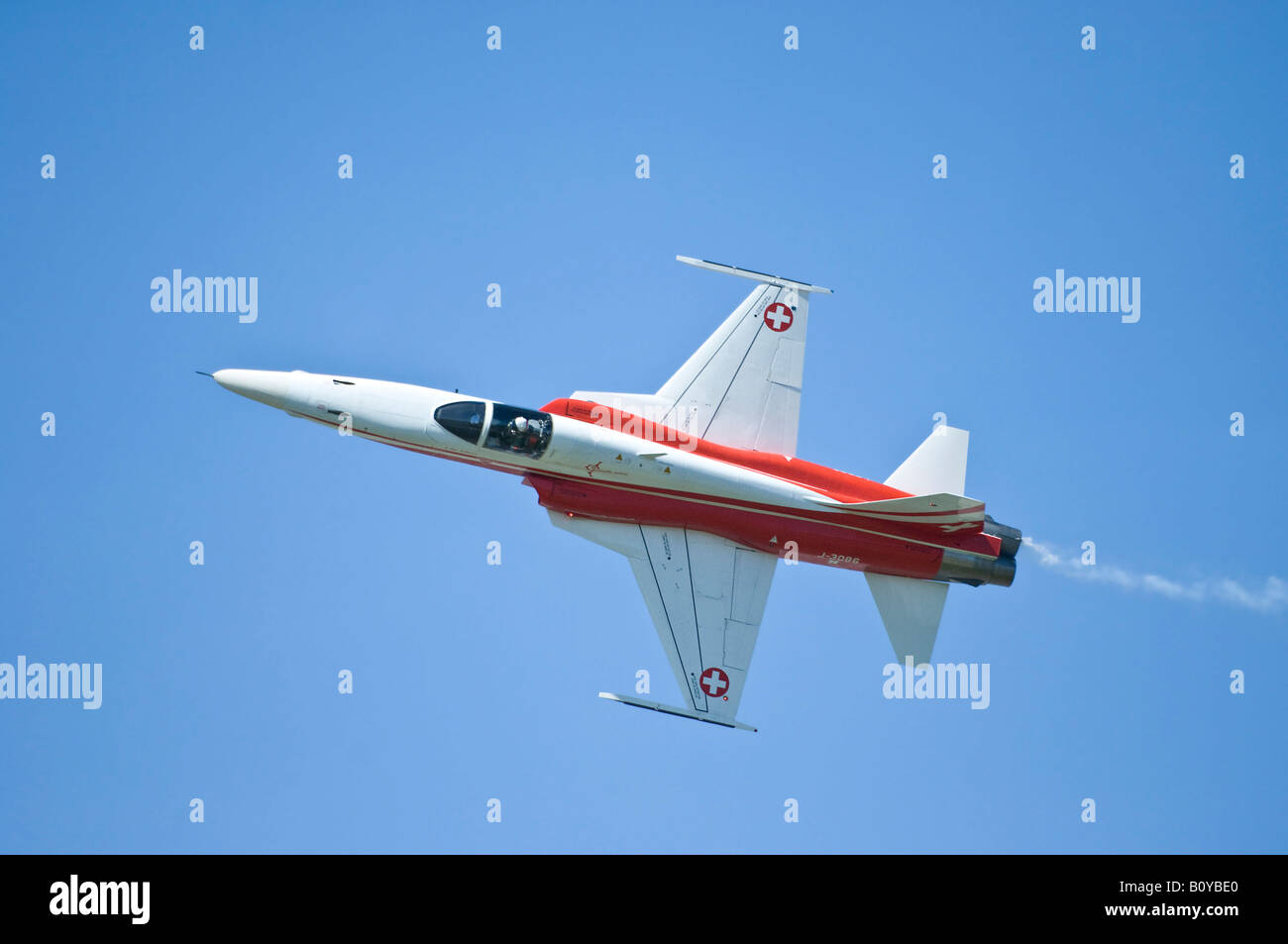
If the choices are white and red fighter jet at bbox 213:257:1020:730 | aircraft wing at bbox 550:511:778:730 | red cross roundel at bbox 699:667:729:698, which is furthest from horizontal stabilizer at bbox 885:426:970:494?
red cross roundel at bbox 699:667:729:698

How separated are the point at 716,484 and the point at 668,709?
5603 millimetres

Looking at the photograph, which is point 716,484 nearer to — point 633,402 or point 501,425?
point 633,402

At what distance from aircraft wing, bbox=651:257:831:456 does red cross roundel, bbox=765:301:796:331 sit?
3cm

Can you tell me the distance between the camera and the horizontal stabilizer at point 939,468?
37.1 m

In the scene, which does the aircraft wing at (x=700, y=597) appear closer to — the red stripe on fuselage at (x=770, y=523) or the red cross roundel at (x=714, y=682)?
the red cross roundel at (x=714, y=682)

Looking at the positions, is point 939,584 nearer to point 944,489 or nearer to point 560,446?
point 944,489

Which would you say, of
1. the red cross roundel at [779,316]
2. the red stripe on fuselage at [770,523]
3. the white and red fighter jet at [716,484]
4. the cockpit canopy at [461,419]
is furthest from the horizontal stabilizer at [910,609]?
the cockpit canopy at [461,419]

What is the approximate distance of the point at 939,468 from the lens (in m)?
37.2

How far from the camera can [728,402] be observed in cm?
3684

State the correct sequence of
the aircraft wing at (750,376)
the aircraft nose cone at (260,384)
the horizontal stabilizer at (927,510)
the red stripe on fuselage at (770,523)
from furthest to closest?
the aircraft wing at (750,376) < the horizontal stabilizer at (927,510) < the red stripe on fuselage at (770,523) < the aircraft nose cone at (260,384)

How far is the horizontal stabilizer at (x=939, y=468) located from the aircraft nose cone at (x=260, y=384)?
50.3 feet

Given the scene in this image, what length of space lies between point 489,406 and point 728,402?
6.42 m

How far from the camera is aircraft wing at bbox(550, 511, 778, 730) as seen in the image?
35.7 m

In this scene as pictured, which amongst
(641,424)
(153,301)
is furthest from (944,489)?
(153,301)
